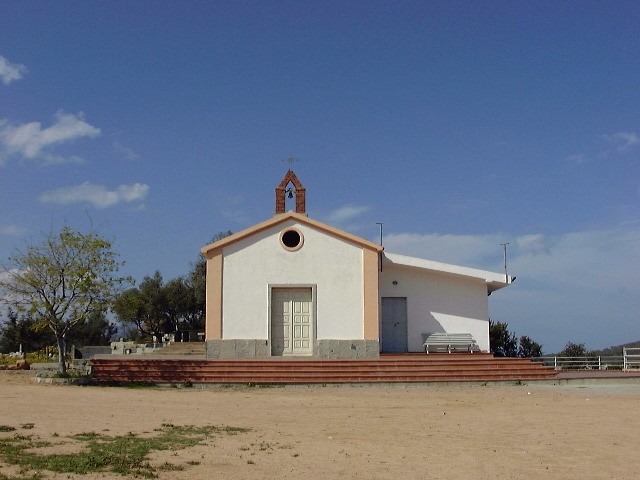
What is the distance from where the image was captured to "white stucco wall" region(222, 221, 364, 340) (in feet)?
75.0

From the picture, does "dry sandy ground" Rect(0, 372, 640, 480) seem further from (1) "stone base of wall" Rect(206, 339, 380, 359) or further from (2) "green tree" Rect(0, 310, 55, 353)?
(2) "green tree" Rect(0, 310, 55, 353)

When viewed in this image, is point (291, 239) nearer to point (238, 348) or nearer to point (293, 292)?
point (293, 292)

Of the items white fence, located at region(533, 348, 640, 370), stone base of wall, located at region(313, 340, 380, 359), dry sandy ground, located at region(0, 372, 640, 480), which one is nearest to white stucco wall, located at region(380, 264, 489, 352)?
white fence, located at region(533, 348, 640, 370)

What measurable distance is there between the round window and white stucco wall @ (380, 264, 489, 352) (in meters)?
3.72

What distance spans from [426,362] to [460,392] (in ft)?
11.0

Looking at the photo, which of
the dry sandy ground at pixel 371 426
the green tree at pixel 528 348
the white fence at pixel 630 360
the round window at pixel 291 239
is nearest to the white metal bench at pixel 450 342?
the dry sandy ground at pixel 371 426

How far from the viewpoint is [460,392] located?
18203mm

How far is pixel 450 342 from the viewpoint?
24500mm

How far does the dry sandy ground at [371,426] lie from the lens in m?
8.61

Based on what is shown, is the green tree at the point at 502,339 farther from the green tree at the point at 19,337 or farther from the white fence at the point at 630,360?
the green tree at the point at 19,337

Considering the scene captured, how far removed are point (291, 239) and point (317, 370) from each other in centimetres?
477

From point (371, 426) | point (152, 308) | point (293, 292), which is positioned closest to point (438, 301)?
point (293, 292)

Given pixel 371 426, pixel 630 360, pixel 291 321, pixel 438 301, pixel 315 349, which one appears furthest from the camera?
pixel 630 360

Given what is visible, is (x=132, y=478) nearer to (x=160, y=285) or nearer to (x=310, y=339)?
(x=310, y=339)
